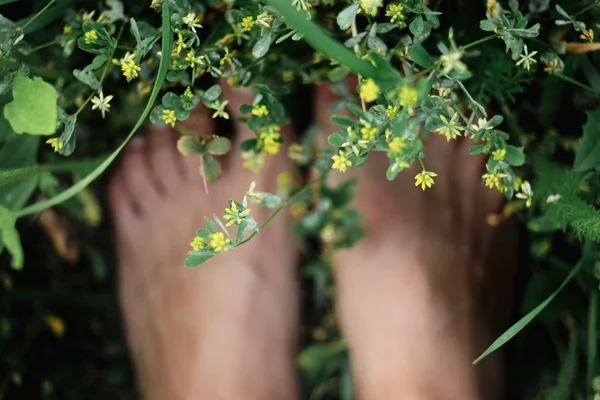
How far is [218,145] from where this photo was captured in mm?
602

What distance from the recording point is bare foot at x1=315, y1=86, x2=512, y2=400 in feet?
2.93

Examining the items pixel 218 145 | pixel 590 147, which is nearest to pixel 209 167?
pixel 218 145

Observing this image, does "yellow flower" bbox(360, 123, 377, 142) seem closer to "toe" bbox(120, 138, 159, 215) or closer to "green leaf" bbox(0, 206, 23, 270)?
"green leaf" bbox(0, 206, 23, 270)

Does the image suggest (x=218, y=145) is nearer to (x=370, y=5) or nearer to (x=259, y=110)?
(x=259, y=110)

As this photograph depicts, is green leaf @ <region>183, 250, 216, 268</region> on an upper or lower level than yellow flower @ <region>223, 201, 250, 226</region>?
lower

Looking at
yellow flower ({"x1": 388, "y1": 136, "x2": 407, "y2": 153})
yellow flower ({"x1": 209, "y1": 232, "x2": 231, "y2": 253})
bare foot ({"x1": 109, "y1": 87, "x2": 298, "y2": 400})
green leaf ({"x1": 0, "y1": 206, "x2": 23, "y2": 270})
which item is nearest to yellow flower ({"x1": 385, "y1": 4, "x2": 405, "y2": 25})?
yellow flower ({"x1": 388, "y1": 136, "x2": 407, "y2": 153})

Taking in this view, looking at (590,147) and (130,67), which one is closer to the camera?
(130,67)

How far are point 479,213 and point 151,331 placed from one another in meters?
0.60

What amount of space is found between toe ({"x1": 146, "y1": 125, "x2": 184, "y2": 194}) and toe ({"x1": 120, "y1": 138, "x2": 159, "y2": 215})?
1cm

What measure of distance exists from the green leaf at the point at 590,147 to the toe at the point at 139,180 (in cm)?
69

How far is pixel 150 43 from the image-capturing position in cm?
52

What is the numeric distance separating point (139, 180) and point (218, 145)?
1.58 ft

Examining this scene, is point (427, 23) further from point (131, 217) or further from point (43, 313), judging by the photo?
point (43, 313)

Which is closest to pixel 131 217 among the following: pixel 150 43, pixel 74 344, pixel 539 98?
pixel 74 344
